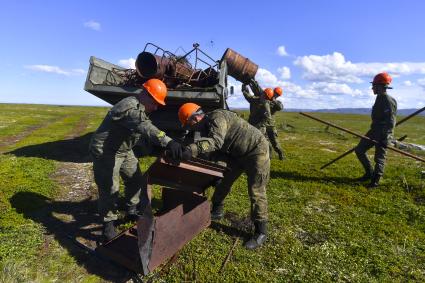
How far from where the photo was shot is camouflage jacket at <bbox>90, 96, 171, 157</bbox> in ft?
16.2

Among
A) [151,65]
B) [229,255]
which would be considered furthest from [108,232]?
[151,65]

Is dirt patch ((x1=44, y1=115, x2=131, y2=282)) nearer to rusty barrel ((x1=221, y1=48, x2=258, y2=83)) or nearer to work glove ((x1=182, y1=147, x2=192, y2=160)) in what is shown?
work glove ((x1=182, y1=147, x2=192, y2=160))

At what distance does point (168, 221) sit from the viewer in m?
4.40

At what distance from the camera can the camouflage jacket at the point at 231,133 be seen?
16.1ft

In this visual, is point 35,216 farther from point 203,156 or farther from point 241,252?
point 241,252

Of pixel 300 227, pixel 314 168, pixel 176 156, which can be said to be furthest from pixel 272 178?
pixel 176 156

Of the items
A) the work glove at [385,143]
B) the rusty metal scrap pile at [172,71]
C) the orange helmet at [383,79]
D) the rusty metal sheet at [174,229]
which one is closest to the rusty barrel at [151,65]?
the rusty metal scrap pile at [172,71]

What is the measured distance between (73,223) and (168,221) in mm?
2662

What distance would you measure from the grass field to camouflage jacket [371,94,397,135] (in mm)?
1675

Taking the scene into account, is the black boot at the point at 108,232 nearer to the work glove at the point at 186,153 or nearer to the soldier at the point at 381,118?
the work glove at the point at 186,153

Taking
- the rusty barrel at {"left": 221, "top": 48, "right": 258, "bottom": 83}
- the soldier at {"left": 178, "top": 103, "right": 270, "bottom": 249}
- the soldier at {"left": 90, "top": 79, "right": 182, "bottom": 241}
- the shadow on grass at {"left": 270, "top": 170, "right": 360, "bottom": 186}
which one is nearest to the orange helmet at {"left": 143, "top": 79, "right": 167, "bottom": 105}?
the soldier at {"left": 90, "top": 79, "right": 182, "bottom": 241}

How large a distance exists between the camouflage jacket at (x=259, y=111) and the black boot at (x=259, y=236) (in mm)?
6150

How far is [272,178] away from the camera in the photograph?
31.8 feet

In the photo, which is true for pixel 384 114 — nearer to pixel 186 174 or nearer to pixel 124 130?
pixel 186 174
